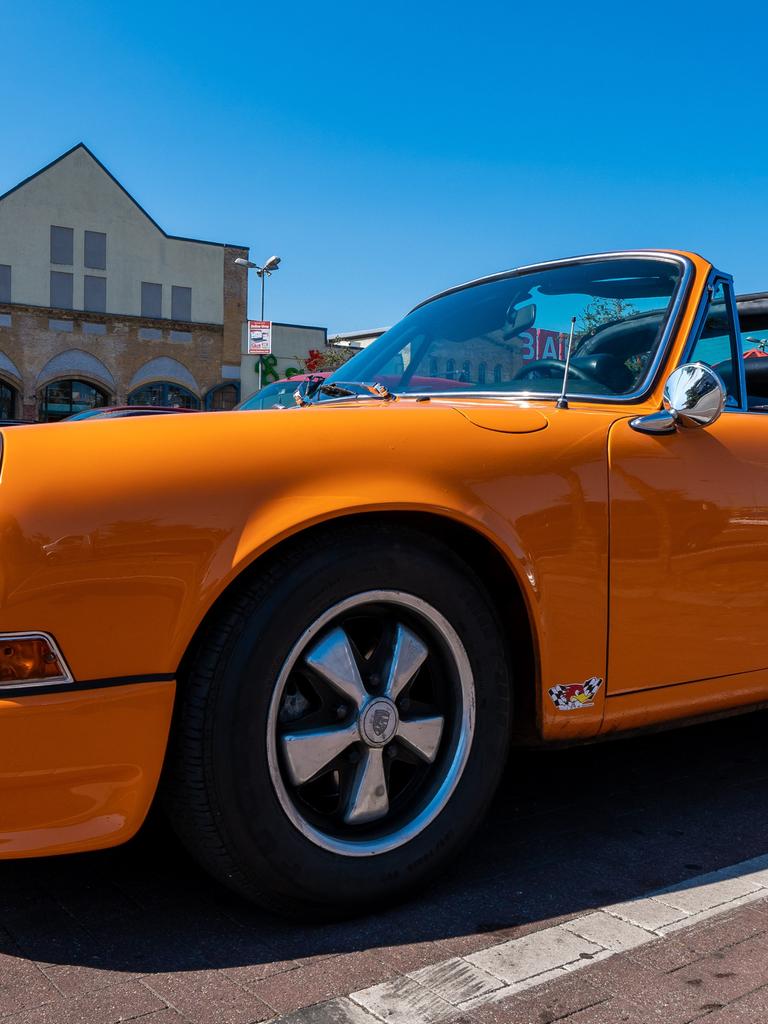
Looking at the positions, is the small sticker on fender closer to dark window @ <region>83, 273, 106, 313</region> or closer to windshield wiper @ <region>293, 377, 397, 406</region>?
windshield wiper @ <region>293, 377, 397, 406</region>

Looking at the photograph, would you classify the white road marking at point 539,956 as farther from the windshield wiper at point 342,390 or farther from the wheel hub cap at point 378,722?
the windshield wiper at point 342,390

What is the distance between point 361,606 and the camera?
6.91 feet

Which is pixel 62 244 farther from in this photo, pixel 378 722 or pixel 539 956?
pixel 539 956

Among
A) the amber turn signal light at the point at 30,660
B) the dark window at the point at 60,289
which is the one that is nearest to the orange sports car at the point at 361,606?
the amber turn signal light at the point at 30,660

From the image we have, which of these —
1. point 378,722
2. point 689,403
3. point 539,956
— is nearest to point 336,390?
point 689,403

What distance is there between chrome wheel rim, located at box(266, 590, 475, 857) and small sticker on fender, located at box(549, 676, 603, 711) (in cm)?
24

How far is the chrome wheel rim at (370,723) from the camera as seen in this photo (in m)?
2.04

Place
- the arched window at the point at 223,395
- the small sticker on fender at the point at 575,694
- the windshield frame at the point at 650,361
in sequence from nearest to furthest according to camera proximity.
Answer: the small sticker on fender at the point at 575,694 < the windshield frame at the point at 650,361 < the arched window at the point at 223,395

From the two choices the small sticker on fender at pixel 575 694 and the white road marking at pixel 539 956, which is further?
the small sticker on fender at pixel 575 694

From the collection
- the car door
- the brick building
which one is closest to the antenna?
the car door

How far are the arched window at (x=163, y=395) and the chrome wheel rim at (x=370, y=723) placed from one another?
38.5 m

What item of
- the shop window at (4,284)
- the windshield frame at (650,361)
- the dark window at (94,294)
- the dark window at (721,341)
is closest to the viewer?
the windshield frame at (650,361)

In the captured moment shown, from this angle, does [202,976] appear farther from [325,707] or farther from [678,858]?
[678,858]

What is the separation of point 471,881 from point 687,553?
3.18ft
